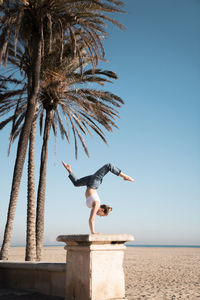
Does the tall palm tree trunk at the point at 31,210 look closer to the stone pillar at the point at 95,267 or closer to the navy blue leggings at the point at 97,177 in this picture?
the stone pillar at the point at 95,267

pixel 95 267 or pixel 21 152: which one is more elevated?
pixel 21 152

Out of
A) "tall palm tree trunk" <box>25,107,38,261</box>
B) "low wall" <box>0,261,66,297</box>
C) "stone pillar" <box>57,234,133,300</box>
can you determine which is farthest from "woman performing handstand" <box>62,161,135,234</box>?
"tall palm tree trunk" <box>25,107,38,261</box>

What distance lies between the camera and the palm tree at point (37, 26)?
10.5m

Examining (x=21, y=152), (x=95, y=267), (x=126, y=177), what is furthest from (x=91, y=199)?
(x=21, y=152)

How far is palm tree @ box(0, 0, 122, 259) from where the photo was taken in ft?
34.3

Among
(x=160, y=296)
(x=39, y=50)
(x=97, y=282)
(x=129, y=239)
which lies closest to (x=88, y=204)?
(x=129, y=239)

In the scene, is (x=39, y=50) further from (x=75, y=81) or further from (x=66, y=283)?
(x=66, y=283)

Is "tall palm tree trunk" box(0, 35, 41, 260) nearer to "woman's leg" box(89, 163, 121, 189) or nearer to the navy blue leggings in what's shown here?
the navy blue leggings

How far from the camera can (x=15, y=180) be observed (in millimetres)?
10797

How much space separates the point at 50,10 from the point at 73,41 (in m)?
1.31

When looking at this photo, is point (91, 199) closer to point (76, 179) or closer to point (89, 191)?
point (89, 191)

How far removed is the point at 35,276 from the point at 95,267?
86.6 inches

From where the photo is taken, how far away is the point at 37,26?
11.2 m

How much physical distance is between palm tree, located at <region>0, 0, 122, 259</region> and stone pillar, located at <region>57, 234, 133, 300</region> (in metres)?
6.39
